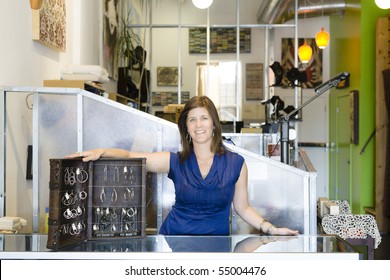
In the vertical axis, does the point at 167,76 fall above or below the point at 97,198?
above

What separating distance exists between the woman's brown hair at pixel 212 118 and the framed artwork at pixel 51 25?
2.16 meters

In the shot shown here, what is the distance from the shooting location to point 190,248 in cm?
192

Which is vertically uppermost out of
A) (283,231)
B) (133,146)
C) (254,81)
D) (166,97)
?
(254,81)

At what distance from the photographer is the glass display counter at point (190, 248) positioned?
184 cm

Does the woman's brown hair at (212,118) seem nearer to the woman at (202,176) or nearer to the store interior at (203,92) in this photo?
the woman at (202,176)

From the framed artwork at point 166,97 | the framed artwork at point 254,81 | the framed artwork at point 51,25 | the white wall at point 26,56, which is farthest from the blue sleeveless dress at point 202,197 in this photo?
the framed artwork at point 254,81

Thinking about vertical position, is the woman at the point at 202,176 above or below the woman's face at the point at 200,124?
below

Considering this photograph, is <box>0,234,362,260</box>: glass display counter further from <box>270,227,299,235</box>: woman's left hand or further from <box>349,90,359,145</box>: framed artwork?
<box>349,90,359,145</box>: framed artwork

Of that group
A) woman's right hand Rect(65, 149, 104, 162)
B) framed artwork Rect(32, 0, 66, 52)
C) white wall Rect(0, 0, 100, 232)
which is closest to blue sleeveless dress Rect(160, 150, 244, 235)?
woman's right hand Rect(65, 149, 104, 162)

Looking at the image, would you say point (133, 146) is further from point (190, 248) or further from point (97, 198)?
point (190, 248)

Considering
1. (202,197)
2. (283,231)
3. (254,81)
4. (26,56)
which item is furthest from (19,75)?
(254,81)

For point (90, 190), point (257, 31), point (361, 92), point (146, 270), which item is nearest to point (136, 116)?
point (90, 190)

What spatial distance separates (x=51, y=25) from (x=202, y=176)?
267 centimetres

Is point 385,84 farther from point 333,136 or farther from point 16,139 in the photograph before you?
point 16,139
